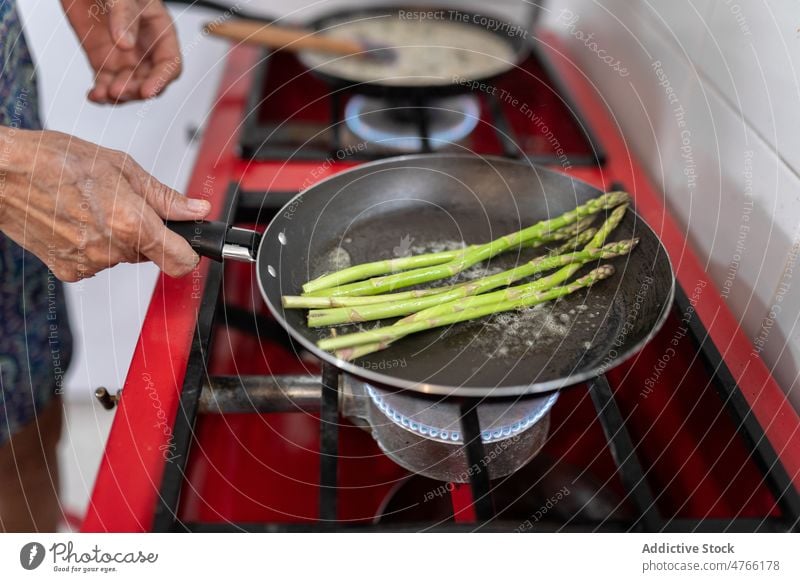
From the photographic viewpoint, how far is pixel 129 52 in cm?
79

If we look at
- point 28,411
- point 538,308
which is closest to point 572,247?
point 538,308

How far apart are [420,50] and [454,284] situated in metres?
0.50

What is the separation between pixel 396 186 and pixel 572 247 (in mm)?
207

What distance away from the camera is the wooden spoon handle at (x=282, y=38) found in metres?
0.90

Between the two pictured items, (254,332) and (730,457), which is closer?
(730,457)

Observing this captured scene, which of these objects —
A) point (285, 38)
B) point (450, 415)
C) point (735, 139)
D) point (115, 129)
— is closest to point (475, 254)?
point (450, 415)

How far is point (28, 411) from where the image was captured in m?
0.80

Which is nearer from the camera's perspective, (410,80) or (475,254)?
(475,254)

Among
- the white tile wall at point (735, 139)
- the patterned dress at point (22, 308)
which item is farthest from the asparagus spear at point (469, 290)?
the patterned dress at point (22, 308)

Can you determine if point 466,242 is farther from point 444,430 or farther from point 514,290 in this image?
point 444,430

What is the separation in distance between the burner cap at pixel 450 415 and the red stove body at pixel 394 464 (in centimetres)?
4

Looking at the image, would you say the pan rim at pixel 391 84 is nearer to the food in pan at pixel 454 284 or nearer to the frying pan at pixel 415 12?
the frying pan at pixel 415 12

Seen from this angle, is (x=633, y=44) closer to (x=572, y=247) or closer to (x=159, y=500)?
(x=572, y=247)
